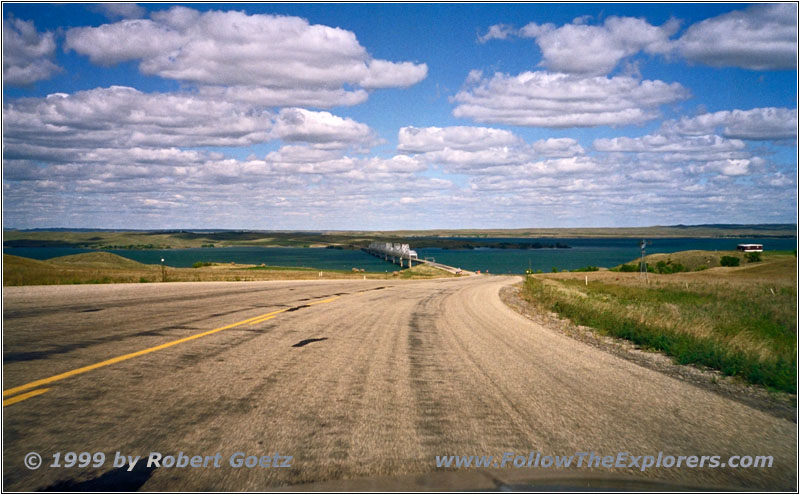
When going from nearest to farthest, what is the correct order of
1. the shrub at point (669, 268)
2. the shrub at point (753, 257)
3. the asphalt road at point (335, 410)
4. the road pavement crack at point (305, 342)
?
the asphalt road at point (335, 410) → the road pavement crack at point (305, 342) → the shrub at point (753, 257) → the shrub at point (669, 268)

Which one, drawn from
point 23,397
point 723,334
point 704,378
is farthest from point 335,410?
point 723,334

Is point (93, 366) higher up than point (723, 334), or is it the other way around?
point (93, 366)

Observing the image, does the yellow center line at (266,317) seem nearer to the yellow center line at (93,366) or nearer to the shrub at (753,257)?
the yellow center line at (93,366)

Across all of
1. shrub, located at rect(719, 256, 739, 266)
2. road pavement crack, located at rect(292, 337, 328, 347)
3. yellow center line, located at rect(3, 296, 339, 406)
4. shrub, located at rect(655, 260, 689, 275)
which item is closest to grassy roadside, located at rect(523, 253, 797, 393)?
road pavement crack, located at rect(292, 337, 328, 347)

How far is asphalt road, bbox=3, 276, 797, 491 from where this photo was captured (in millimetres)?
4008

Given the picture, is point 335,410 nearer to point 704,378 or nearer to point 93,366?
point 93,366

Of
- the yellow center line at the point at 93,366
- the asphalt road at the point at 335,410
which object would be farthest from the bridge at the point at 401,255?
the asphalt road at the point at 335,410

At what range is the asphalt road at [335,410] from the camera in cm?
401

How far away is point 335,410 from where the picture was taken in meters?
5.35

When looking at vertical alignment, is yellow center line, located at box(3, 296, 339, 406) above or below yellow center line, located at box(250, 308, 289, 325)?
above

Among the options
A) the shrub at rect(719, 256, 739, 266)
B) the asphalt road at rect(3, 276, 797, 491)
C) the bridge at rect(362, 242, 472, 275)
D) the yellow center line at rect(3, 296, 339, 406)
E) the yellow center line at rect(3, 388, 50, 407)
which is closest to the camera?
the asphalt road at rect(3, 276, 797, 491)

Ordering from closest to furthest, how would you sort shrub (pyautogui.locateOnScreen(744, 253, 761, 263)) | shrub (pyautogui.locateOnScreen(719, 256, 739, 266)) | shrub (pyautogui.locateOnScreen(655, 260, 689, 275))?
shrub (pyautogui.locateOnScreen(719, 256, 739, 266)) → shrub (pyautogui.locateOnScreen(744, 253, 761, 263)) → shrub (pyautogui.locateOnScreen(655, 260, 689, 275))

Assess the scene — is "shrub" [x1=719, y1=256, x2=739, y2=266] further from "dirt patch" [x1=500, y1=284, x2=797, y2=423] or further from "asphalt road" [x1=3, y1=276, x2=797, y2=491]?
"asphalt road" [x1=3, y1=276, x2=797, y2=491]

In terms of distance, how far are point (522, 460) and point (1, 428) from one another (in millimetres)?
4500
